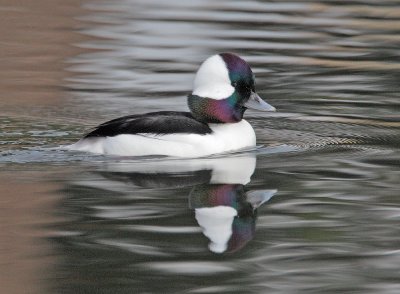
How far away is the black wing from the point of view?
10594 mm

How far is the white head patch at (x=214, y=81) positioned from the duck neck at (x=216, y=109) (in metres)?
0.04

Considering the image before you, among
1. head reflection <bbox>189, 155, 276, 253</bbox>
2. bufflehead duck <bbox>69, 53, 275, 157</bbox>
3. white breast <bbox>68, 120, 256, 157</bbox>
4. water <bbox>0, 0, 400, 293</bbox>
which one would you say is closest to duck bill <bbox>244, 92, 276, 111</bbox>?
bufflehead duck <bbox>69, 53, 275, 157</bbox>

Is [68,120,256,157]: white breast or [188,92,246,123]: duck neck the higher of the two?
[188,92,246,123]: duck neck

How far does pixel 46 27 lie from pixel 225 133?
771cm

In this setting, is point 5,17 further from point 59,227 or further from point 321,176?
point 59,227

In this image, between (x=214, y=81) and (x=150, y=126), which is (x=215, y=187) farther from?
(x=214, y=81)

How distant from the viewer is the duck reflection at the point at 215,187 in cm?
818

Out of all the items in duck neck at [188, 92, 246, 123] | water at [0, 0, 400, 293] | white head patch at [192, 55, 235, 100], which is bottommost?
water at [0, 0, 400, 293]

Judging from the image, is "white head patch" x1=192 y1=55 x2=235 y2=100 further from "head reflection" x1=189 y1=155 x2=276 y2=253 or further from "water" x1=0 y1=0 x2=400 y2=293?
"head reflection" x1=189 y1=155 x2=276 y2=253

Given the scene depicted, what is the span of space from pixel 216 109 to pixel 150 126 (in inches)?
26.6

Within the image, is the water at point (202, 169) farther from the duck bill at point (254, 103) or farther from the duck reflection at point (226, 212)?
the duck bill at point (254, 103)

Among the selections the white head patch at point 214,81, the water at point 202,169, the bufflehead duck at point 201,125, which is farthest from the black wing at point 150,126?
the white head patch at point 214,81

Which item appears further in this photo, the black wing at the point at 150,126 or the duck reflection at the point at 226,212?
the black wing at the point at 150,126

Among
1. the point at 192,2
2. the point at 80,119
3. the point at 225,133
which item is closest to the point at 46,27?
the point at 192,2
